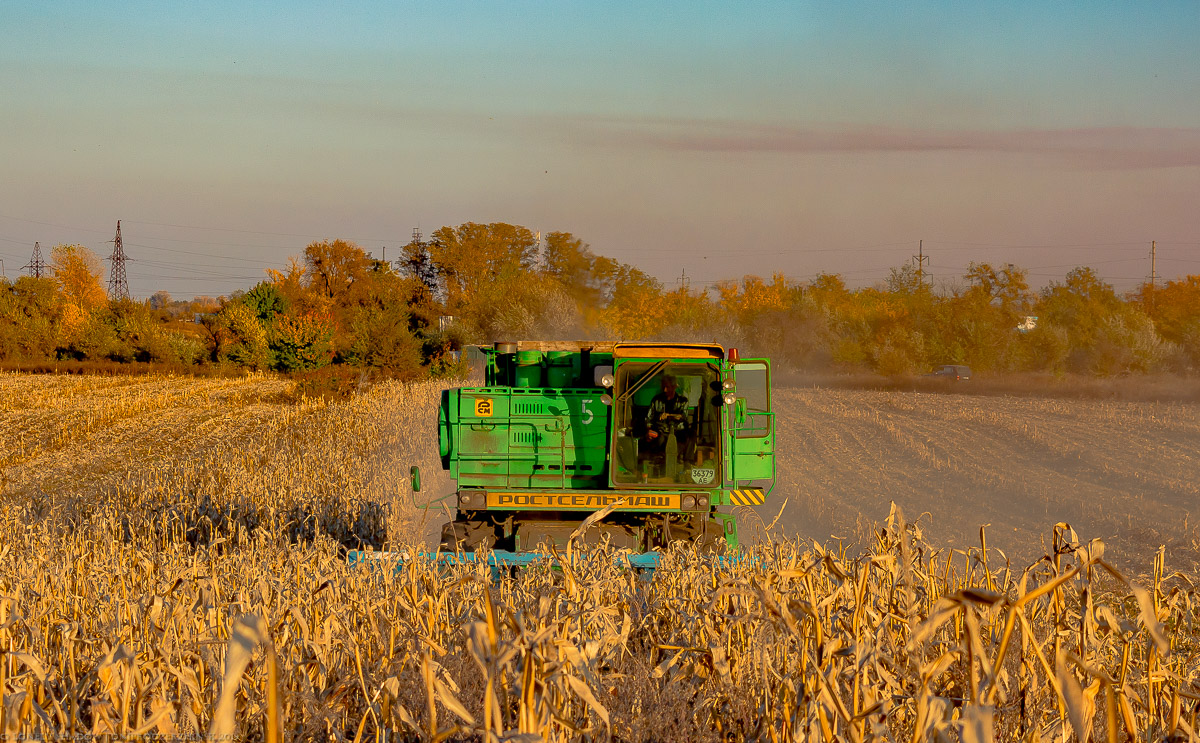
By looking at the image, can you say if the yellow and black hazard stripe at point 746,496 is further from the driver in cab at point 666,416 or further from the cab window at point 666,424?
the driver in cab at point 666,416

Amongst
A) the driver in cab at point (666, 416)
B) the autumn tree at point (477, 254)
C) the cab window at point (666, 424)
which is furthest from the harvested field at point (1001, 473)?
the autumn tree at point (477, 254)

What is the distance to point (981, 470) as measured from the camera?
15422mm

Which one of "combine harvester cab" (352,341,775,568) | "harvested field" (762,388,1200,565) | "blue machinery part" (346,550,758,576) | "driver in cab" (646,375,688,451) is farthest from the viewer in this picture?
"harvested field" (762,388,1200,565)

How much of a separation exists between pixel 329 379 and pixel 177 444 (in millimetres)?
10775

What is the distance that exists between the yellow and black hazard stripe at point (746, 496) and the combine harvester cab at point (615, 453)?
0.04ft

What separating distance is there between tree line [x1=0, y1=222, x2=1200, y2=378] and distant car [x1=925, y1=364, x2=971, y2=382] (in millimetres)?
2705

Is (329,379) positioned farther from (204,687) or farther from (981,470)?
(204,687)

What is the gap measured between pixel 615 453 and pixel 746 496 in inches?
52.6

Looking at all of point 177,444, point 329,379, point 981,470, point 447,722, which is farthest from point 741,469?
point 329,379

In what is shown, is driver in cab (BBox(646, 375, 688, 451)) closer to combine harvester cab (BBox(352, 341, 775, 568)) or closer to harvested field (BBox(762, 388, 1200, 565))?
combine harvester cab (BBox(352, 341, 775, 568))

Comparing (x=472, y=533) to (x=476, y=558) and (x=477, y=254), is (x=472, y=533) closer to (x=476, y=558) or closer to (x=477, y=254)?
(x=476, y=558)

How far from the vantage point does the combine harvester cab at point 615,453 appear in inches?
327

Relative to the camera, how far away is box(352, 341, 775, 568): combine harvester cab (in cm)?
830

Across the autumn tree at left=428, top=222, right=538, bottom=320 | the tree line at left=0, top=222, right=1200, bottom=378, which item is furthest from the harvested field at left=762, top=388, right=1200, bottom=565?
the autumn tree at left=428, top=222, right=538, bottom=320
